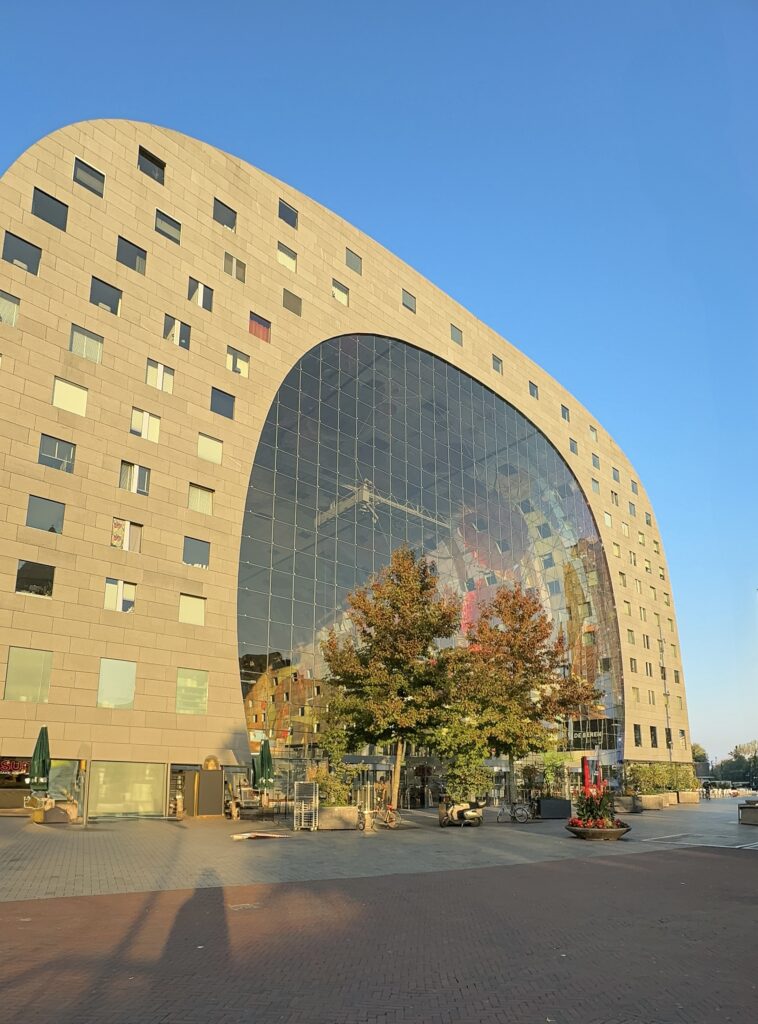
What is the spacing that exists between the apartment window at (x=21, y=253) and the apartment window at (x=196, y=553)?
12634mm

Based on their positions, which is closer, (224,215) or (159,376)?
(159,376)

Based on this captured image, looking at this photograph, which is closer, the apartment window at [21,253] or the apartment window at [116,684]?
the apartment window at [116,684]

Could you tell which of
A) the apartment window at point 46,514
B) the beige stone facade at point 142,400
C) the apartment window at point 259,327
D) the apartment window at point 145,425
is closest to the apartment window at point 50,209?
the beige stone facade at point 142,400

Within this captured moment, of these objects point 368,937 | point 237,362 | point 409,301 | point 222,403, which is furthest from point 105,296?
point 368,937

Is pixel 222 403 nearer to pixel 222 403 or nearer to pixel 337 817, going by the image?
pixel 222 403

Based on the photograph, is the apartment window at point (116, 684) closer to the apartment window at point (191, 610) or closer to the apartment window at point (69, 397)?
the apartment window at point (191, 610)

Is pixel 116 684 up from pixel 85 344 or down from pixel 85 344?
down

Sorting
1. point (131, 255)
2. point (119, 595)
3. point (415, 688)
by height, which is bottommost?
point (415, 688)

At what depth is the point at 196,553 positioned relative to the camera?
1411 inches

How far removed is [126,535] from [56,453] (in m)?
4.29

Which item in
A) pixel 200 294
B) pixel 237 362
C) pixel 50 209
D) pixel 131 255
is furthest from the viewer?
pixel 237 362

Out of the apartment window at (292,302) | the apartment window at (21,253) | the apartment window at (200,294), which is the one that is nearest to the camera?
the apartment window at (21,253)

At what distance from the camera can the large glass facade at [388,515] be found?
38.2m

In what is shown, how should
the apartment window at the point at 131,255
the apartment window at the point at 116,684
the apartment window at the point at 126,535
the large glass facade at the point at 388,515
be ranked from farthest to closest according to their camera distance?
the large glass facade at the point at 388,515
the apartment window at the point at 131,255
the apartment window at the point at 126,535
the apartment window at the point at 116,684
